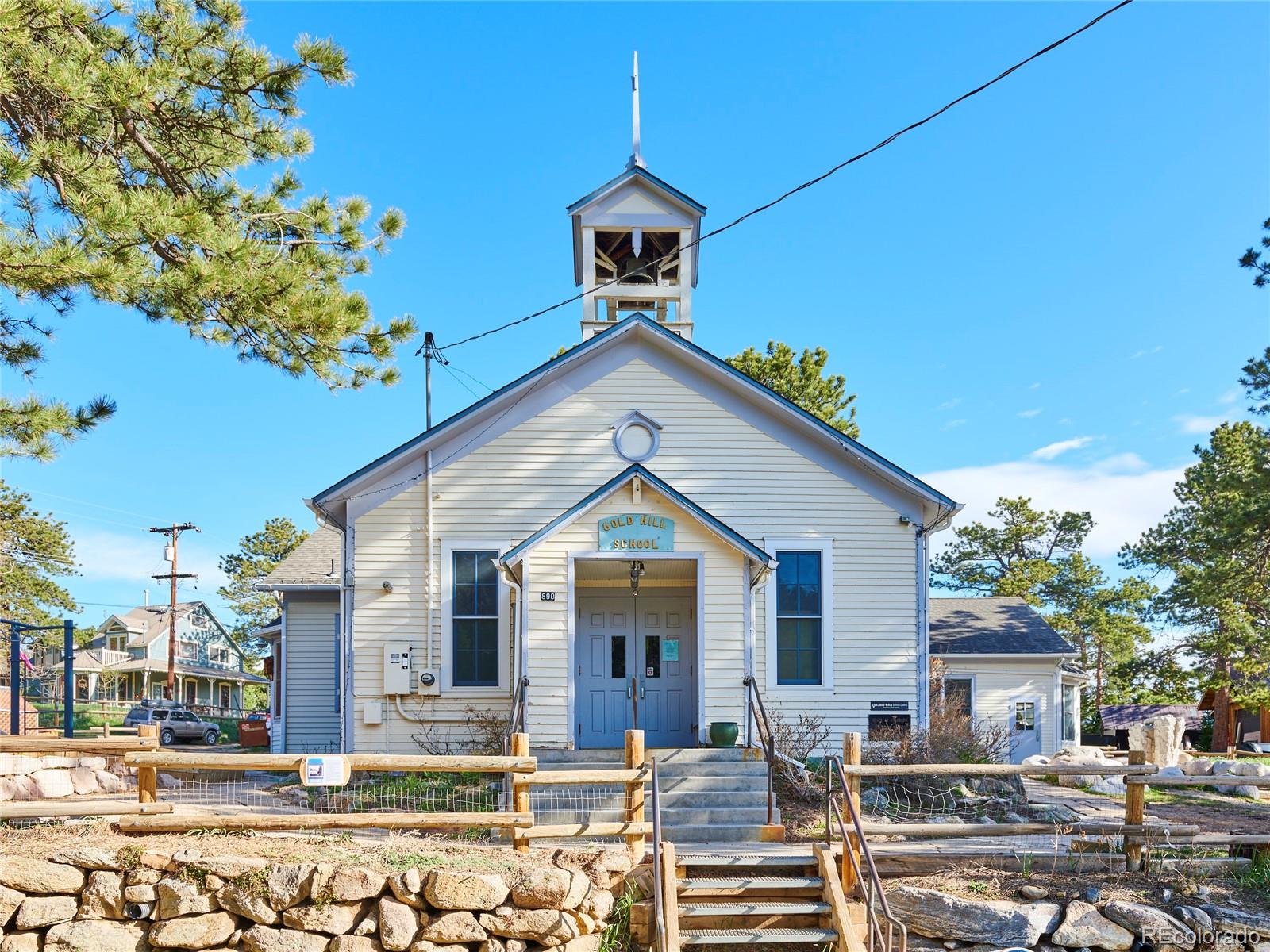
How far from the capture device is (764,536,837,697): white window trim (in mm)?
14539

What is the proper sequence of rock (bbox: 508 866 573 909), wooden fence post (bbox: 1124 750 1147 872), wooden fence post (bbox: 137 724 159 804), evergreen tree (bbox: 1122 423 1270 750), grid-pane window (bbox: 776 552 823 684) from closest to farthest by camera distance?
rock (bbox: 508 866 573 909)
wooden fence post (bbox: 137 724 159 804)
wooden fence post (bbox: 1124 750 1147 872)
grid-pane window (bbox: 776 552 823 684)
evergreen tree (bbox: 1122 423 1270 750)

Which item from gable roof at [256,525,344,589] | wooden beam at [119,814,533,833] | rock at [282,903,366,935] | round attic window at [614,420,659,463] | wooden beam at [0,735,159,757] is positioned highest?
round attic window at [614,420,659,463]

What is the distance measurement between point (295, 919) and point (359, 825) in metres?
1.02

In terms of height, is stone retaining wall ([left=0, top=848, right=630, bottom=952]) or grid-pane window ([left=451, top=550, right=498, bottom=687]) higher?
grid-pane window ([left=451, top=550, right=498, bottom=687])

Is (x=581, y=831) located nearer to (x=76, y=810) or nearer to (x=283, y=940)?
(x=283, y=940)

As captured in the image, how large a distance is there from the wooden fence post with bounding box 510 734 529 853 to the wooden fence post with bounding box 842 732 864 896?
2876 millimetres

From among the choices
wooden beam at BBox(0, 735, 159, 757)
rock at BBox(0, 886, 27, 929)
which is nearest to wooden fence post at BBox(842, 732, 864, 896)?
wooden beam at BBox(0, 735, 159, 757)

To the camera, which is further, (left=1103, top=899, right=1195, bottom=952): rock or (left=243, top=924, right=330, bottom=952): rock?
(left=1103, top=899, right=1195, bottom=952): rock

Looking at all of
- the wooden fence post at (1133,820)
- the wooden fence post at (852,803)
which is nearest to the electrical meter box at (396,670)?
the wooden fence post at (852,803)

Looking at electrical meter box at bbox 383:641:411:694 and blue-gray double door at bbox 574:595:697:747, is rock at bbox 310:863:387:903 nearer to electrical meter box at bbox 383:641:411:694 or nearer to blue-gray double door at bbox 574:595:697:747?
electrical meter box at bbox 383:641:411:694

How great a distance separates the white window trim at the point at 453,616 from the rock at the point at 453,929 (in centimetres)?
607

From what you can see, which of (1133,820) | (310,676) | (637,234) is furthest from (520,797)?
(310,676)

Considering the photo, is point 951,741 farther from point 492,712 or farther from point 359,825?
point 359,825

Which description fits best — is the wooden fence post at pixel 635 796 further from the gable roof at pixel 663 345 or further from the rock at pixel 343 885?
the gable roof at pixel 663 345
